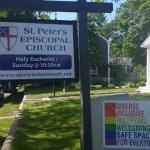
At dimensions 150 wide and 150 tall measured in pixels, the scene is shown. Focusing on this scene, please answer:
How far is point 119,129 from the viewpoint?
7.90 m

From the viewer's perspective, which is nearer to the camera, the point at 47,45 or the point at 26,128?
the point at 47,45

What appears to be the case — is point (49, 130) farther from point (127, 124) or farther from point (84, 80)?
point (84, 80)

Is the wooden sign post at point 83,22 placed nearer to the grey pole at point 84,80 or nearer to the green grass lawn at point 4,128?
the grey pole at point 84,80

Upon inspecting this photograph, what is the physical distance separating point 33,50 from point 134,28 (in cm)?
6151

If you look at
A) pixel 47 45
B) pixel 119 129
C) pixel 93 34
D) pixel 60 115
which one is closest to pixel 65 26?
pixel 47 45

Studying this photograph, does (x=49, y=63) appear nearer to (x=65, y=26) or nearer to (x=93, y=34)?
(x=65, y=26)

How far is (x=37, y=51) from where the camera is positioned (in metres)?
7.74

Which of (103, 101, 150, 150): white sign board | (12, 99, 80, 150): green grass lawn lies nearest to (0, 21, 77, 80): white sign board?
(103, 101, 150, 150): white sign board

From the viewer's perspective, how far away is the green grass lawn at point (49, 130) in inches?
420

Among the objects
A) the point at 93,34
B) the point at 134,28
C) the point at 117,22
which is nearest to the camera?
the point at 93,34

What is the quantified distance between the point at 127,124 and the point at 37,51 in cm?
187

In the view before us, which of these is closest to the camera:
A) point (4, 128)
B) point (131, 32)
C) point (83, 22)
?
point (83, 22)

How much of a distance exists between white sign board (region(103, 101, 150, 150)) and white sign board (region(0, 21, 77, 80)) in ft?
2.84

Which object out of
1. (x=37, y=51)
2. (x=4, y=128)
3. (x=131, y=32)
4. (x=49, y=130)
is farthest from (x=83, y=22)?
(x=131, y=32)
